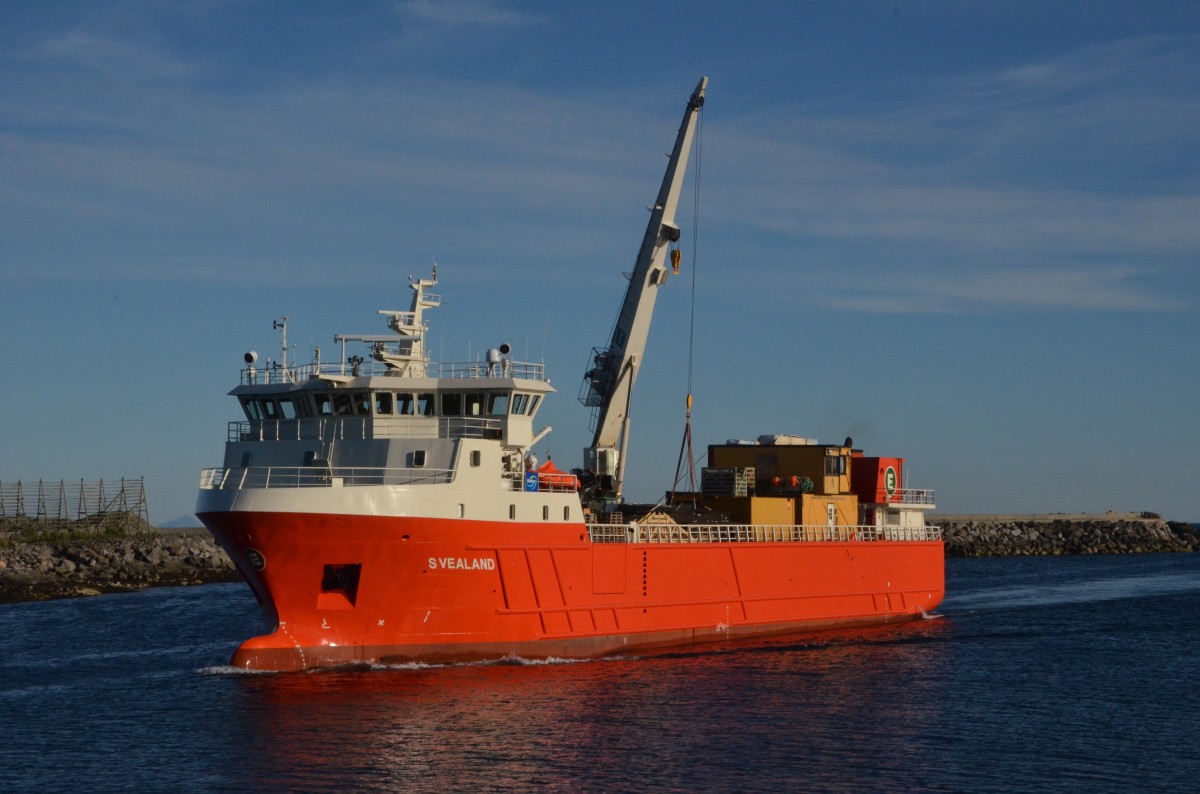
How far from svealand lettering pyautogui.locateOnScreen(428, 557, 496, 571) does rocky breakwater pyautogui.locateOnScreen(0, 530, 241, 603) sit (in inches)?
1006

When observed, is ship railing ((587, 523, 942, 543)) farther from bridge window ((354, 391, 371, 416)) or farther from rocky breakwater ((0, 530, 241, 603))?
rocky breakwater ((0, 530, 241, 603))

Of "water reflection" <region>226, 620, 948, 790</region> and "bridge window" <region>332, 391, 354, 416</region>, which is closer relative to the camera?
"water reflection" <region>226, 620, 948, 790</region>

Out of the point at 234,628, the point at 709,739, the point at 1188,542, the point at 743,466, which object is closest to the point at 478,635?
the point at 709,739

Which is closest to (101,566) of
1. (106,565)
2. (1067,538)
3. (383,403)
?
(106,565)

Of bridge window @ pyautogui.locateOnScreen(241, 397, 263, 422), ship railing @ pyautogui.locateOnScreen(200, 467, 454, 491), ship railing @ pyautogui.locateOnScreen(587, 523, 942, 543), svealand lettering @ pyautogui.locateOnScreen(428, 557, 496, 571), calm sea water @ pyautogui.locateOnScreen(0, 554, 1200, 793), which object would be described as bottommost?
calm sea water @ pyautogui.locateOnScreen(0, 554, 1200, 793)

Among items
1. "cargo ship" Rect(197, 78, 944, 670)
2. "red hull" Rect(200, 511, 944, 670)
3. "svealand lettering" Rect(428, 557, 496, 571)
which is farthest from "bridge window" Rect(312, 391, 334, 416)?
"svealand lettering" Rect(428, 557, 496, 571)

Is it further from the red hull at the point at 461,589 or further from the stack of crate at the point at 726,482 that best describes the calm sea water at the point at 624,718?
the stack of crate at the point at 726,482

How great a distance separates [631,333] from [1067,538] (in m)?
67.1

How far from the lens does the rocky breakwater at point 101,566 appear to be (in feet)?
162

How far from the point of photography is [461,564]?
27922 millimetres

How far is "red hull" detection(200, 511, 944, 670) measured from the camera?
2675cm

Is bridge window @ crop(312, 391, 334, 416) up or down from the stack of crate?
up

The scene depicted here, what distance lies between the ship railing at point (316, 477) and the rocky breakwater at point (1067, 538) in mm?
65165

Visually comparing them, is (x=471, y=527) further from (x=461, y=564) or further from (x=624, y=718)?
(x=624, y=718)
